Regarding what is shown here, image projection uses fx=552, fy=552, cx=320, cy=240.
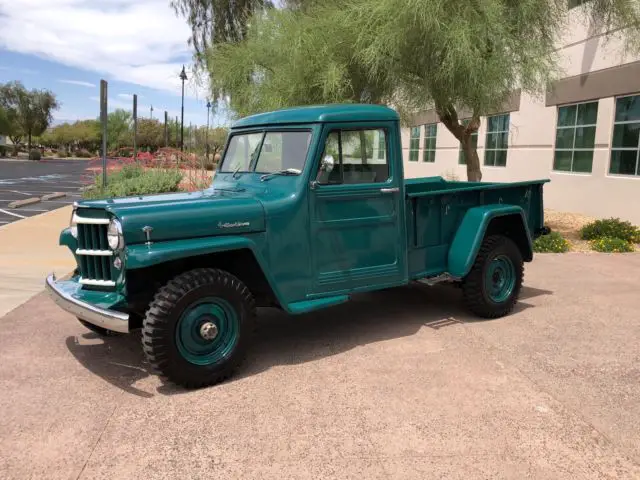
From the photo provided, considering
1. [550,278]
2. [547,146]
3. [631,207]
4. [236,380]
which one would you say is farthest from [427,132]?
[236,380]

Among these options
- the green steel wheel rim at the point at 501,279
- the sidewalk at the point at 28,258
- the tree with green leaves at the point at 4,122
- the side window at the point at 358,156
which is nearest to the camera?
the side window at the point at 358,156

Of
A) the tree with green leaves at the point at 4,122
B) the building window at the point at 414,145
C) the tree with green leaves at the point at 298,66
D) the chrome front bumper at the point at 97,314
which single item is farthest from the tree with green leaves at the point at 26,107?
the chrome front bumper at the point at 97,314

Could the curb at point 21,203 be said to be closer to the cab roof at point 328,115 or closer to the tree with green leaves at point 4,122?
the cab roof at point 328,115

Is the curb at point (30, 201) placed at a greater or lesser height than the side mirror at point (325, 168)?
lesser

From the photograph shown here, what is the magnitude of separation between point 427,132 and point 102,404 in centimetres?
2317

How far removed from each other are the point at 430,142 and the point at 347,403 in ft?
73.2

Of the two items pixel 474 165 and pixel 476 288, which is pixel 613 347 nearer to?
pixel 476 288

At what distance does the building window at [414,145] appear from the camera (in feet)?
86.2

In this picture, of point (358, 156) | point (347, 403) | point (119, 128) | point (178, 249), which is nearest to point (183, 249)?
point (178, 249)

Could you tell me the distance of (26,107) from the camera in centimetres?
6944

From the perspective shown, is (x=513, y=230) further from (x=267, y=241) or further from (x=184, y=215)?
(x=184, y=215)

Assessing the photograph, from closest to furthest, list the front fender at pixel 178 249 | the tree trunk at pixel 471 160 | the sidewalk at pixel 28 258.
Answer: the front fender at pixel 178 249 < the sidewalk at pixel 28 258 < the tree trunk at pixel 471 160

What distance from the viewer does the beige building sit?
12.2 m

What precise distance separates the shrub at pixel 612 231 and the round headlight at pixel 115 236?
9.56 metres
